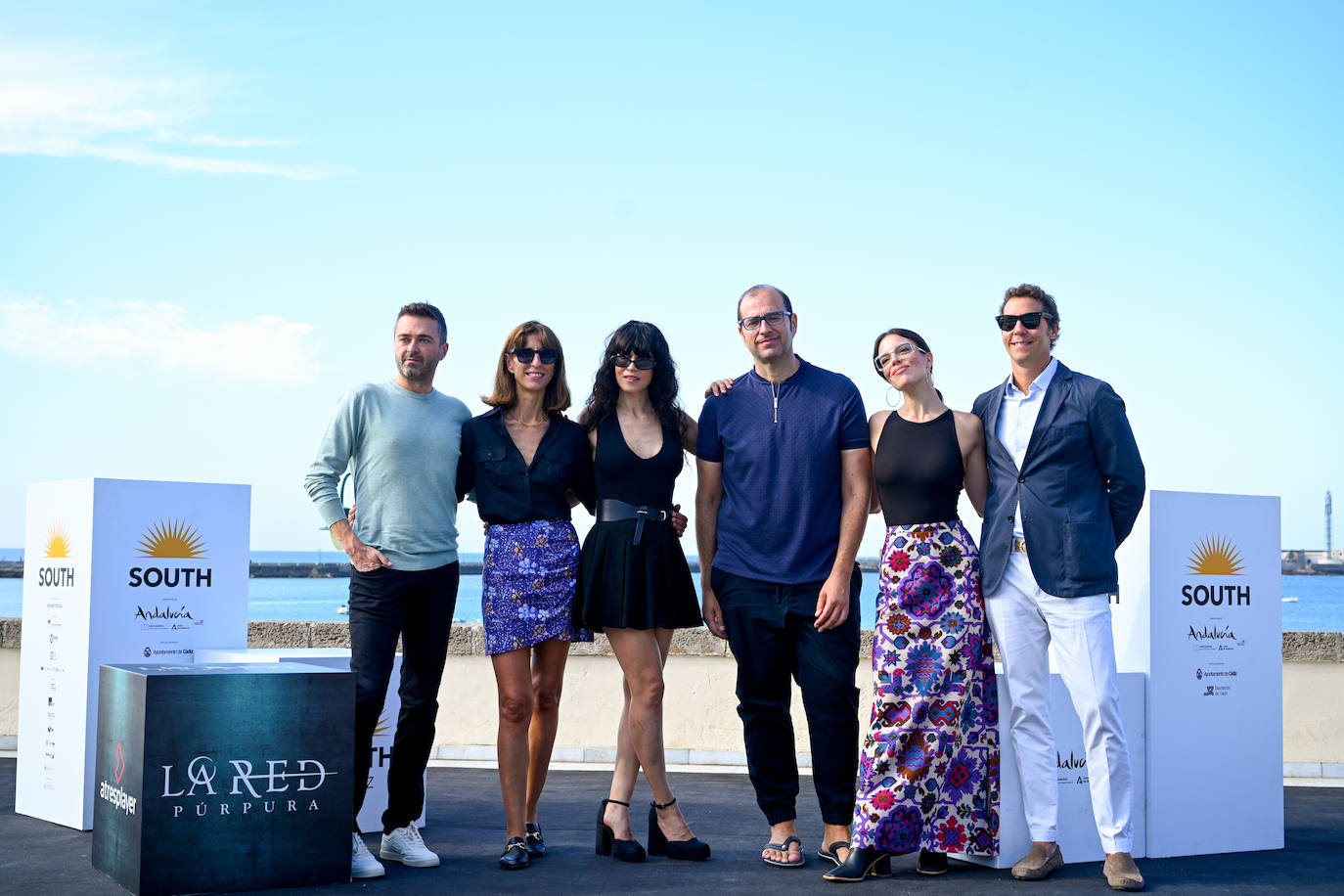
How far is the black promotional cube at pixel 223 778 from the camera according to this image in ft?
11.6

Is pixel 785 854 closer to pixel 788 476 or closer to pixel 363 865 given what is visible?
pixel 788 476

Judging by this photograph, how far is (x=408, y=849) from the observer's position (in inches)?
162

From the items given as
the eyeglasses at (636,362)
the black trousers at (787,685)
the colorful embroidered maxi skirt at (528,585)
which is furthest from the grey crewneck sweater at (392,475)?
the black trousers at (787,685)

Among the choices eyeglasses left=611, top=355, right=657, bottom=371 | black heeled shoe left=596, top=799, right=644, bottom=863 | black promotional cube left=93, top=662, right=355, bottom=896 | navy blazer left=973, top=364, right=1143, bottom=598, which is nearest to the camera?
black promotional cube left=93, top=662, right=355, bottom=896

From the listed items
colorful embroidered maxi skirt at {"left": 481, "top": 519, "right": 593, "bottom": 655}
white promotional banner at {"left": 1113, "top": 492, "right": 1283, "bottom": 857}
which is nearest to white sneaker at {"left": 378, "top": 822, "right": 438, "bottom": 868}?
colorful embroidered maxi skirt at {"left": 481, "top": 519, "right": 593, "bottom": 655}

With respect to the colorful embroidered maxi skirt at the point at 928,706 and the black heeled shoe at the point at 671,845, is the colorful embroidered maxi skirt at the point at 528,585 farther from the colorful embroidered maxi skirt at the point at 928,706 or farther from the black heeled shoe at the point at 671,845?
the colorful embroidered maxi skirt at the point at 928,706

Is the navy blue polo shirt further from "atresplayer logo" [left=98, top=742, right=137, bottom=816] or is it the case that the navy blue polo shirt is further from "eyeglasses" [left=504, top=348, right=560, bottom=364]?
"atresplayer logo" [left=98, top=742, right=137, bottom=816]

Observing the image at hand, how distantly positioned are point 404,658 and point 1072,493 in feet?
7.90

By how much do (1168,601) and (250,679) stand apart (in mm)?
3334

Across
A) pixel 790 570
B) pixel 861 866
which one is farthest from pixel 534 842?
pixel 790 570

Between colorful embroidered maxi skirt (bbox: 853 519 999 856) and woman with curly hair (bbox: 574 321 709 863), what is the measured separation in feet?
2.24

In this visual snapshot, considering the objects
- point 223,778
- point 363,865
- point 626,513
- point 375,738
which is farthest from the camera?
point 375,738

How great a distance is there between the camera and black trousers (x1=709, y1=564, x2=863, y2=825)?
161 inches

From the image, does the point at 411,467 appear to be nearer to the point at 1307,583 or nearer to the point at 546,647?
the point at 546,647
